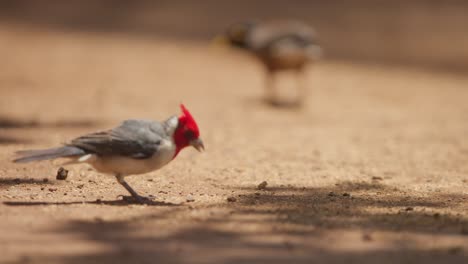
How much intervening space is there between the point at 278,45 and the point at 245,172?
541cm

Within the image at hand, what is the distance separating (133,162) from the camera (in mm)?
5055

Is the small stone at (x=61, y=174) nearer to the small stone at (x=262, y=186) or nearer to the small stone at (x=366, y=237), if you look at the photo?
the small stone at (x=262, y=186)

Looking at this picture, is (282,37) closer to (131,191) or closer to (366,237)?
(131,191)

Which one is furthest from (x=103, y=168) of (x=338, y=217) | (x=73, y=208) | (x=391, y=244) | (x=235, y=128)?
(x=235, y=128)

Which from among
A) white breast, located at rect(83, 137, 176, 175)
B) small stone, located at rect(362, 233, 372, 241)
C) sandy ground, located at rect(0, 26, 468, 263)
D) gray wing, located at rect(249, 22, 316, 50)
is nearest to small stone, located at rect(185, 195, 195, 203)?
sandy ground, located at rect(0, 26, 468, 263)

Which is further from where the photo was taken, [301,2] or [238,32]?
[301,2]

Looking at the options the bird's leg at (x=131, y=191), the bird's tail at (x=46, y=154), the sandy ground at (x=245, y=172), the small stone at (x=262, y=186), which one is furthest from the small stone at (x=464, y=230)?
the bird's tail at (x=46, y=154)

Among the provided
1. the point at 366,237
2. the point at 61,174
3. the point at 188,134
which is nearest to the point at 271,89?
the point at 61,174

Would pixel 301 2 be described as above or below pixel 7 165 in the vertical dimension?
above

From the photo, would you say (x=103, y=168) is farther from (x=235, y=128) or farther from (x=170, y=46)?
(x=170, y=46)

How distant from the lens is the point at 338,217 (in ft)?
16.0

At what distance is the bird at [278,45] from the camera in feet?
38.4

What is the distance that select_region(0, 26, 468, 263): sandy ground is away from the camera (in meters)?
4.23

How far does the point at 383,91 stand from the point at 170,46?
5.02 metres
